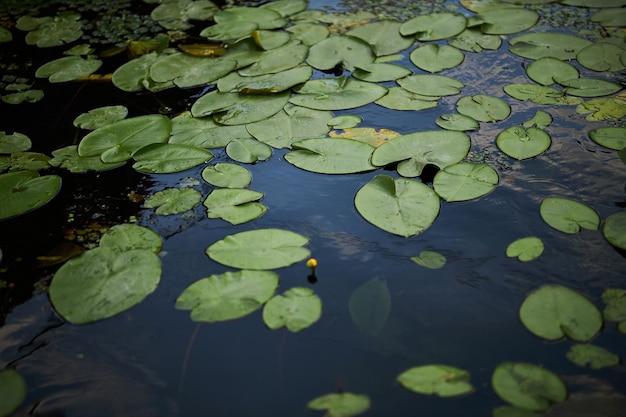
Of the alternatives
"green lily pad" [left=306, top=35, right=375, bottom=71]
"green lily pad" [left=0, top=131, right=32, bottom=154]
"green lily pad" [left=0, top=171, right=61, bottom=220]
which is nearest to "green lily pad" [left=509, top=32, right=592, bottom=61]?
"green lily pad" [left=306, top=35, right=375, bottom=71]

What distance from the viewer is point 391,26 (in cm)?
357

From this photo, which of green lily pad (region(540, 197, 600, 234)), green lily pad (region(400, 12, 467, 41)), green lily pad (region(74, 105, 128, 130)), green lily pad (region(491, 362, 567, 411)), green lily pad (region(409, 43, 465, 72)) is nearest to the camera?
green lily pad (region(491, 362, 567, 411))

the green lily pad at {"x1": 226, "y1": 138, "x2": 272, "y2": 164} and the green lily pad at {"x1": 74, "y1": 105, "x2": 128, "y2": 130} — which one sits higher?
the green lily pad at {"x1": 74, "y1": 105, "x2": 128, "y2": 130}

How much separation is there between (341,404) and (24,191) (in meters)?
1.77

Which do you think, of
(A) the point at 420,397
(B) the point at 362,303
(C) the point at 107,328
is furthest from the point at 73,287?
(A) the point at 420,397

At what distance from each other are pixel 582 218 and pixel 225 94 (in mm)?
1955

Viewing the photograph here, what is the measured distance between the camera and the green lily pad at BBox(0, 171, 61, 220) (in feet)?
7.57

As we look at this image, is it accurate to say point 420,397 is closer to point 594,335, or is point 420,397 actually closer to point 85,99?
point 594,335

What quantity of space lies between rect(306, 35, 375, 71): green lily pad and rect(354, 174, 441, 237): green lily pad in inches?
45.7

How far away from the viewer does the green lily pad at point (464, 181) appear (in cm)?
226

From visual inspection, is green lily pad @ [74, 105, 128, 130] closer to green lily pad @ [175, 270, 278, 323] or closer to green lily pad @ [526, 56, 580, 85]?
green lily pad @ [175, 270, 278, 323]

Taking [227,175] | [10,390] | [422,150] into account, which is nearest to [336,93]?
[422,150]

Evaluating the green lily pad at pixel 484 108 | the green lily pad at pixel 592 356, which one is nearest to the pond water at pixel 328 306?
the green lily pad at pixel 592 356

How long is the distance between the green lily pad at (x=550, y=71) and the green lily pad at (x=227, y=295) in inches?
80.9
